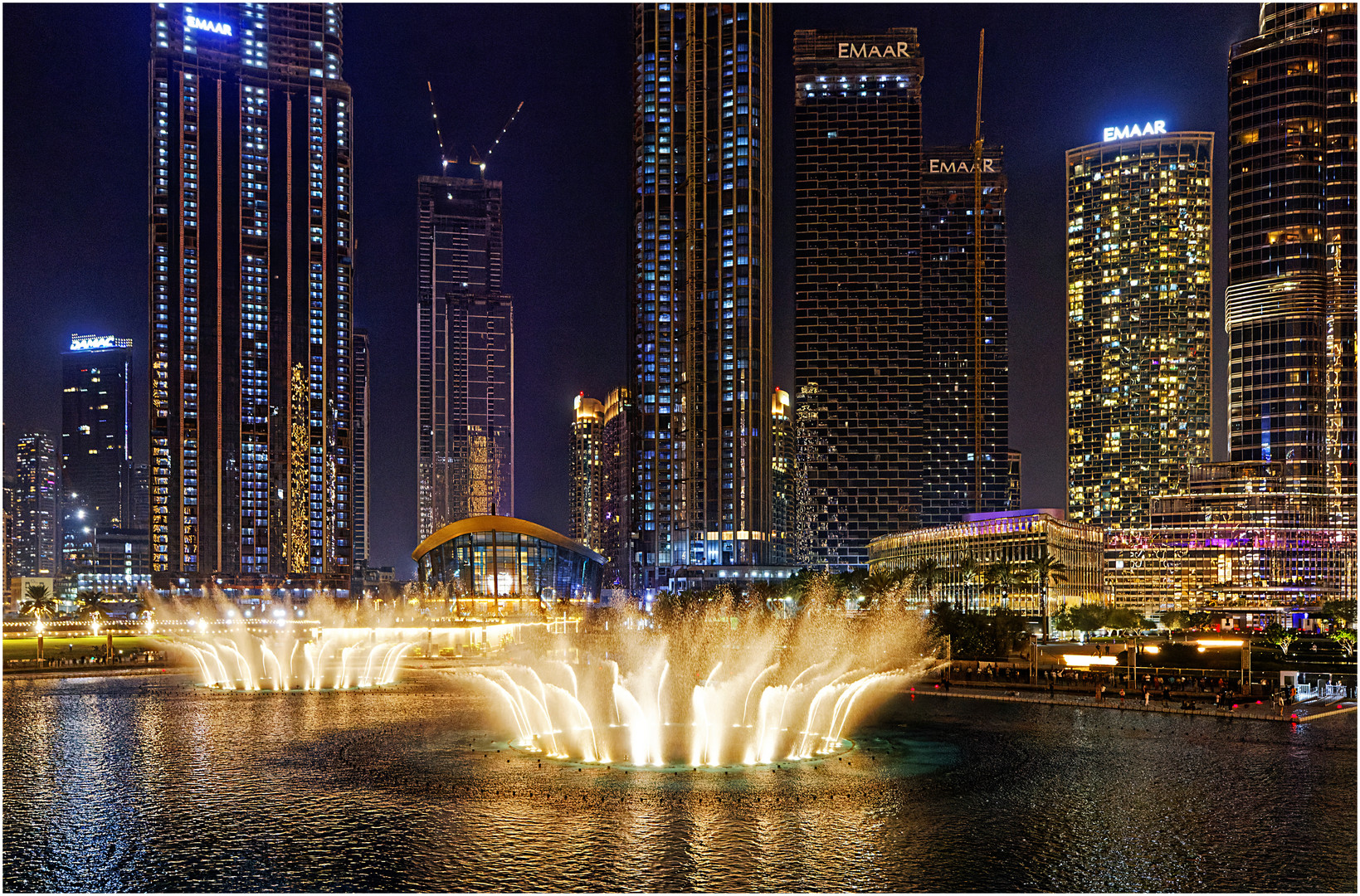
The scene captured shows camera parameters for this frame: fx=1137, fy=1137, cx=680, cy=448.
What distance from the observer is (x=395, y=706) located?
63.5 metres

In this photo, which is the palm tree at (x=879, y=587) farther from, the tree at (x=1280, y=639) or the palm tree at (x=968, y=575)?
the tree at (x=1280, y=639)

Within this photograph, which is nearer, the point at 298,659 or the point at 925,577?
the point at 298,659

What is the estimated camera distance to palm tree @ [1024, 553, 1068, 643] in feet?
455

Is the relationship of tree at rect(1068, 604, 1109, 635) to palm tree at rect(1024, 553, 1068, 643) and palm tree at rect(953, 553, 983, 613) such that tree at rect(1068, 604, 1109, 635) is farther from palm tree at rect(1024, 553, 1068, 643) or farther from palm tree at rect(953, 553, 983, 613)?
palm tree at rect(953, 553, 983, 613)

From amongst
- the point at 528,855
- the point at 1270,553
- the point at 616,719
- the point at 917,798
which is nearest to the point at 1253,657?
the point at 616,719

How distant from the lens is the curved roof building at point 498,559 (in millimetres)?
177750

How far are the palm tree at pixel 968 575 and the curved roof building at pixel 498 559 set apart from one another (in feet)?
205

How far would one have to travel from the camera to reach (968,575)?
17950cm

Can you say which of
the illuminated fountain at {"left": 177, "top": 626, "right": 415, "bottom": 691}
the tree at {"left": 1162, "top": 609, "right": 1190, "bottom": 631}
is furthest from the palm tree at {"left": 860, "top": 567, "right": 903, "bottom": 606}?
the illuminated fountain at {"left": 177, "top": 626, "right": 415, "bottom": 691}

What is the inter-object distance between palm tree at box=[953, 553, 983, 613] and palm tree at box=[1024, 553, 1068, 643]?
728cm

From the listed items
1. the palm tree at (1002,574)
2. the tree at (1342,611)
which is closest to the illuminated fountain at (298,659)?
the palm tree at (1002,574)

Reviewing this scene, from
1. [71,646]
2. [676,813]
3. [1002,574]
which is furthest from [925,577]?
[676,813]

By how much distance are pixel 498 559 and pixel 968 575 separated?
74.2m

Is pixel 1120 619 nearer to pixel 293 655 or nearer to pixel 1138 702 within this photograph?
pixel 1138 702
